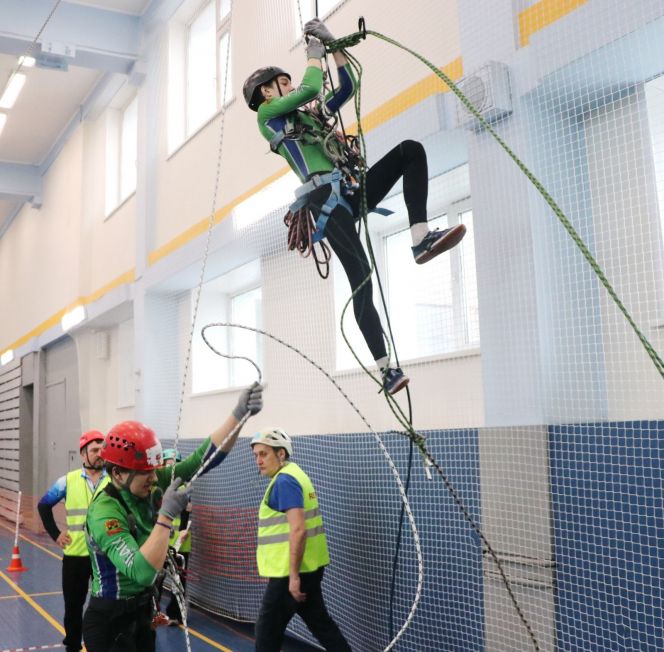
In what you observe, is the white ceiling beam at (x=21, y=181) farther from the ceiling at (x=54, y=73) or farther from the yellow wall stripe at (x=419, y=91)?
the yellow wall stripe at (x=419, y=91)

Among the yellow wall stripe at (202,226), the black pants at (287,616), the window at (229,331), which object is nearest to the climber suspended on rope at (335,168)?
the black pants at (287,616)

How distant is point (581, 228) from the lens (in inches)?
153

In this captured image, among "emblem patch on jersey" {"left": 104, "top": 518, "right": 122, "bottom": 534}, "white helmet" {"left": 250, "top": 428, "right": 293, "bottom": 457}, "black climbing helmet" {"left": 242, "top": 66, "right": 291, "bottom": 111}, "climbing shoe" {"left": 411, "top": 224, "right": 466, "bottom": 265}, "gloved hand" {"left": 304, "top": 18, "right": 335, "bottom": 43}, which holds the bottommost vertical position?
"emblem patch on jersey" {"left": 104, "top": 518, "right": 122, "bottom": 534}

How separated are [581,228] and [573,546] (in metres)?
1.58

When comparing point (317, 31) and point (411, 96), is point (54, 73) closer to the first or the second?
point (411, 96)

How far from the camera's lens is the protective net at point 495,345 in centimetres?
360

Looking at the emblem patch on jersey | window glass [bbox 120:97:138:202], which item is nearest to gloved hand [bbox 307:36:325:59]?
the emblem patch on jersey

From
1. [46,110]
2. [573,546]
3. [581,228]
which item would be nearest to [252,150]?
[581,228]

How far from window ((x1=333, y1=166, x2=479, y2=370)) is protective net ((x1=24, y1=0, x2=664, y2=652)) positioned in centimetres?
2

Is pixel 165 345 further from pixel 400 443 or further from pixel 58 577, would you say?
pixel 400 443

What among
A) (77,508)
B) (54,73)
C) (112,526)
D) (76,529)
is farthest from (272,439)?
(54,73)

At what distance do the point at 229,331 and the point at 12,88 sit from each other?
17.3 ft

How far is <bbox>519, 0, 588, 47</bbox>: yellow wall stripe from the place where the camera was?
397 cm

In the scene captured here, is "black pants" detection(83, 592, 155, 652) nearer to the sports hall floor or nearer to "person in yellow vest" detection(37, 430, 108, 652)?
"person in yellow vest" detection(37, 430, 108, 652)
